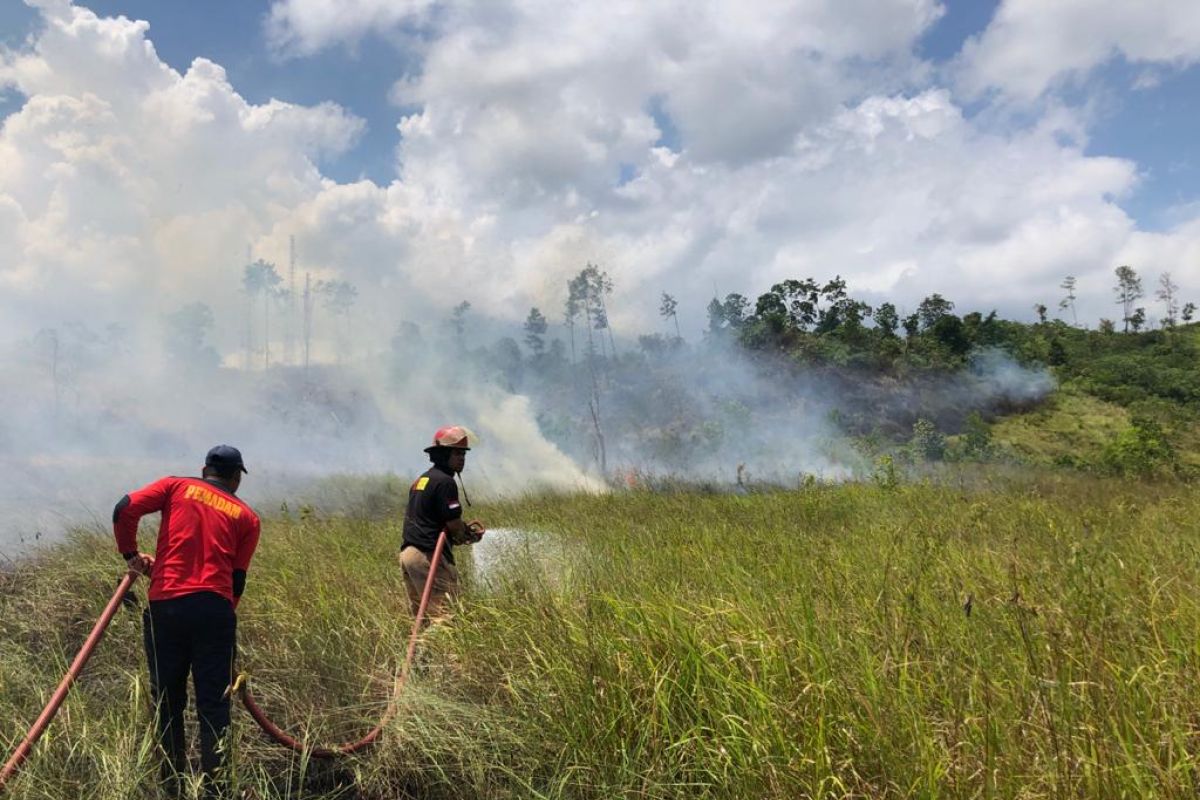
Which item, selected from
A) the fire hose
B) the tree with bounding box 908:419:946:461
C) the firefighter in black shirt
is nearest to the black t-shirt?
the firefighter in black shirt

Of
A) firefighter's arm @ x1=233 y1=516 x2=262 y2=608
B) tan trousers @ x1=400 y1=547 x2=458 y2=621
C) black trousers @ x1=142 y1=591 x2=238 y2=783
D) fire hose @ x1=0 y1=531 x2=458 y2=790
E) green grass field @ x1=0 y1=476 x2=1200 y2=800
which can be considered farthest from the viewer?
tan trousers @ x1=400 y1=547 x2=458 y2=621

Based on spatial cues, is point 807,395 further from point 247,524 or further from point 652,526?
point 247,524

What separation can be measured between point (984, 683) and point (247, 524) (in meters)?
3.45

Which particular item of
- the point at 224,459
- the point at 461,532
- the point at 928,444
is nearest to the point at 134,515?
the point at 224,459

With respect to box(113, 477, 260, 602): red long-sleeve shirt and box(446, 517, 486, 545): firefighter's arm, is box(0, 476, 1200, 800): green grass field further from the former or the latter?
box(113, 477, 260, 602): red long-sleeve shirt

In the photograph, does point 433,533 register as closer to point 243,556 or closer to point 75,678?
point 243,556

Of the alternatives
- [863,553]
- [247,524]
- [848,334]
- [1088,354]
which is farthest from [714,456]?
[1088,354]

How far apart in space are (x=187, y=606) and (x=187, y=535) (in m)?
0.34

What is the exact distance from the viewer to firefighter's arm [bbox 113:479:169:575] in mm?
3173

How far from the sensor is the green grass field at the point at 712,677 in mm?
2082

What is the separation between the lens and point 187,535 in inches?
125

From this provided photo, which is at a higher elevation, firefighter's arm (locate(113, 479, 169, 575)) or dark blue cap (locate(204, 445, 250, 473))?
dark blue cap (locate(204, 445, 250, 473))

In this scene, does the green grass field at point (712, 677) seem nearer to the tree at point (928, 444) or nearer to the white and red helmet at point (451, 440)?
the white and red helmet at point (451, 440)

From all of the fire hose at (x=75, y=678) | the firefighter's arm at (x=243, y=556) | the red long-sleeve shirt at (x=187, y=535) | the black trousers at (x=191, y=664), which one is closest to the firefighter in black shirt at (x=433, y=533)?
the fire hose at (x=75, y=678)
